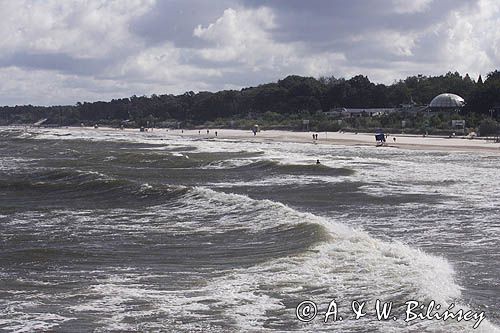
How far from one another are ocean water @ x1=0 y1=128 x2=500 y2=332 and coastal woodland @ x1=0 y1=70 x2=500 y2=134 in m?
49.0

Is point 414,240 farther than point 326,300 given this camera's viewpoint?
Yes

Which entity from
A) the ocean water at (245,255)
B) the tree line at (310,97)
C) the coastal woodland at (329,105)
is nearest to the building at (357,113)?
the coastal woodland at (329,105)

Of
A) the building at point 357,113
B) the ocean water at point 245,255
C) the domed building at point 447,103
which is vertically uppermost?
the domed building at point 447,103

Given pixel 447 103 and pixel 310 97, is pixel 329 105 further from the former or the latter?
pixel 447 103

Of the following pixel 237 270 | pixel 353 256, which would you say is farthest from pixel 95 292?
pixel 353 256

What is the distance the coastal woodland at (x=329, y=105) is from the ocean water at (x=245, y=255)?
48980 mm

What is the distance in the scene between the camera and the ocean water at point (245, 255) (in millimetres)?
10375

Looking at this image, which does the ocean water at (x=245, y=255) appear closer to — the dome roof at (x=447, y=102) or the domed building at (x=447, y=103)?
the domed building at (x=447, y=103)

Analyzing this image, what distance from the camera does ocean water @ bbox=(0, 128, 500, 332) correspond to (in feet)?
34.0

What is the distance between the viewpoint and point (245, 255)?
48.5ft

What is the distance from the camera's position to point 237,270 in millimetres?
13336

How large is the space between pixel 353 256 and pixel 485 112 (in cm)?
7669

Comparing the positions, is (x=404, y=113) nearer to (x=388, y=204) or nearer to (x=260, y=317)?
(x=388, y=204)

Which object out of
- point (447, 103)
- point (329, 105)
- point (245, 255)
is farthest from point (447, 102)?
point (245, 255)
